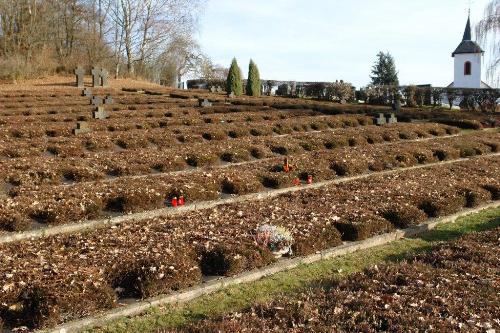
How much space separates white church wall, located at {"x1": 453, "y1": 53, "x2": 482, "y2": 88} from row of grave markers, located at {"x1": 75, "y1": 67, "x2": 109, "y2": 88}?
130ft

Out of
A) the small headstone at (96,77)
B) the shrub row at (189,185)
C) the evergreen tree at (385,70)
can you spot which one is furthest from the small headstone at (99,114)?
the evergreen tree at (385,70)

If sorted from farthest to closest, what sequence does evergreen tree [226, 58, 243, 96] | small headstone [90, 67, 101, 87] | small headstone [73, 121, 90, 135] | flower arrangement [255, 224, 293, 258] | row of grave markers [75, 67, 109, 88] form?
1. small headstone [90, 67, 101, 87]
2. row of grave markers [75, 67, 109, 88]
3. evergreen tree [226, 58, 243, 96]
4. small headstone [73, 121, 90, 135]
5. flower arrangement [255, 224, 293, 258]

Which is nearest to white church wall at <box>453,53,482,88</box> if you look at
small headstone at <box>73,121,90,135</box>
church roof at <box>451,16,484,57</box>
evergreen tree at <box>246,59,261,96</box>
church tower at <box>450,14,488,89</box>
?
church tower at <box>450,14,488,89</box>

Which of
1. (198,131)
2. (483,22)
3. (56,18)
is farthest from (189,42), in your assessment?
(198,131)

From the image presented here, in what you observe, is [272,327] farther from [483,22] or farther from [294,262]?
[483,22]

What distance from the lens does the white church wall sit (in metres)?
59.0

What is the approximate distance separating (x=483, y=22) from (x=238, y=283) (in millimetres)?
28483

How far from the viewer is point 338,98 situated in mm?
38531

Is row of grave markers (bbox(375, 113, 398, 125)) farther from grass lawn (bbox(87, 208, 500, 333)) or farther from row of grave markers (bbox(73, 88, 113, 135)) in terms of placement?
grass lawn (bbox(87, 208, 500, 333))

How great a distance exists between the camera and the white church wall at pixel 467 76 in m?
59.0

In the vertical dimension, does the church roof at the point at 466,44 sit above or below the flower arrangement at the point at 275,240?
above

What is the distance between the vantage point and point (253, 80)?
38.3 metres

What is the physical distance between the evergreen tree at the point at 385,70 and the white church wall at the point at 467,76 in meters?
10.7

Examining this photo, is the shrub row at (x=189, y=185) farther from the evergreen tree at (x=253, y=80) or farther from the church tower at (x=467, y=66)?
the church tower at (x=467, y=66)
